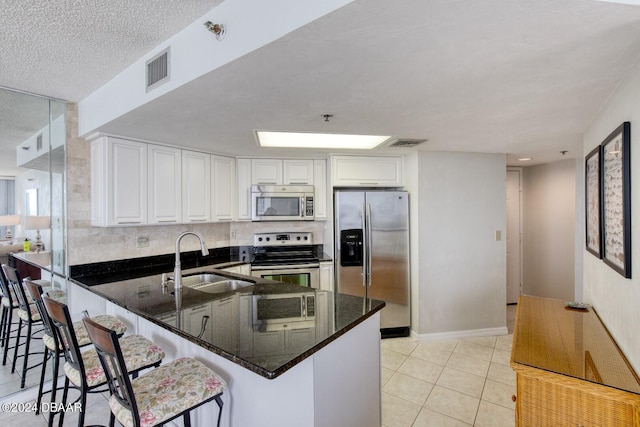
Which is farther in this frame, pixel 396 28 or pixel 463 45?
pixel 463 45

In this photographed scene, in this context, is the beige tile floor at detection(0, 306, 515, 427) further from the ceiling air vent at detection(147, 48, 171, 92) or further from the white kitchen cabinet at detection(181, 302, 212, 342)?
the ceiling air vent at detection(147, 48, 171, 92)

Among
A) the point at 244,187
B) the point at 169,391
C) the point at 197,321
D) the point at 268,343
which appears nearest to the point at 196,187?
the point at 244,187

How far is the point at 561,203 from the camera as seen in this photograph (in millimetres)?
4320

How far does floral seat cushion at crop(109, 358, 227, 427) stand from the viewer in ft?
4.16

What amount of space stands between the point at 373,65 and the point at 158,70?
130 centimetres

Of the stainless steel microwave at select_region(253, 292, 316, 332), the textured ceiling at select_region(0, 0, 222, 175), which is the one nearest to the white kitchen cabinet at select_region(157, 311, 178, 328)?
the stainless steel microwave at select_region(253, 292, 316, 332)

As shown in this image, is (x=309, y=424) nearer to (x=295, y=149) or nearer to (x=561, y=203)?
(x=295, y=149)

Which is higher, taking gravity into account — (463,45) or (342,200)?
(463,45)

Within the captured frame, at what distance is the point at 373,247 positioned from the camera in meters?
3.57

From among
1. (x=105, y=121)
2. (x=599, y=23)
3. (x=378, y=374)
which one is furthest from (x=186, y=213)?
(x=599, y=23)

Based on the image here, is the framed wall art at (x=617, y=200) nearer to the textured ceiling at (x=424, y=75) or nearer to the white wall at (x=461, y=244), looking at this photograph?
the textured ceiling at (x=424, y=75)

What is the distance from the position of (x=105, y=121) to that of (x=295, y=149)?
1.76m

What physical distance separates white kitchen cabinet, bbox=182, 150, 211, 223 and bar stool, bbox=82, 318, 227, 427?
2136 mm

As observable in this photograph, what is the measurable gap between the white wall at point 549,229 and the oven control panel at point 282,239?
11.2ft
